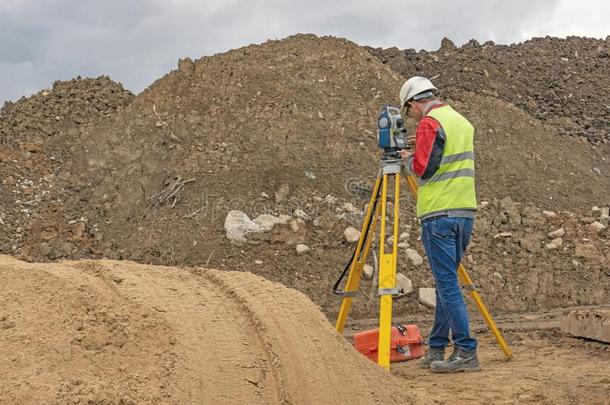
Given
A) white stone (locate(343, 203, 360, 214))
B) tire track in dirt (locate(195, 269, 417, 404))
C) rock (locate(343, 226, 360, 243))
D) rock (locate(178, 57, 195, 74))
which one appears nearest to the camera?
tire track in dirt (locate(195, 269, 417, 404))

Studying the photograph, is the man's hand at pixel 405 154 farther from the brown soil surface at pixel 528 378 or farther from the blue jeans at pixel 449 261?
the brown soil surface at pixel 528 378

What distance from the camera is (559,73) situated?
17.9 meters

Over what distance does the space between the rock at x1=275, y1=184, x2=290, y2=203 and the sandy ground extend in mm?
5901

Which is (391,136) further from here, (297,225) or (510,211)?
(510,211)

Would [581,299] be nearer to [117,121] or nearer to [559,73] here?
[117,121]

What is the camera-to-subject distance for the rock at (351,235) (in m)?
10.3

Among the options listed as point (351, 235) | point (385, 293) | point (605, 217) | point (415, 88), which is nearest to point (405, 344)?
point (385, 293)

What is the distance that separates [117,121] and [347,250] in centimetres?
545

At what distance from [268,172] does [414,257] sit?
2649mm

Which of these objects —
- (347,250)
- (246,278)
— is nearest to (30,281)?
(246,278)

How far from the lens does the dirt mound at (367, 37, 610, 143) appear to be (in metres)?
15.8

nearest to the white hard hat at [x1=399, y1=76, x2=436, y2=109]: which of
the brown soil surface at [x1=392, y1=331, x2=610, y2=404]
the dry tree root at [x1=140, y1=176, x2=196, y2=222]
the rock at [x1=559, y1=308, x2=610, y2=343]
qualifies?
the brown soil surface at [x1=392, y1=331, x2=610, y2=404]

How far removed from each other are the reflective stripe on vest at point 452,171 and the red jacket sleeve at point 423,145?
101 millimetres

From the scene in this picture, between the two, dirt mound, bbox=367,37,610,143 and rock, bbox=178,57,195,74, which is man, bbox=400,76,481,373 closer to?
rock, bbox=178,57,195,74
